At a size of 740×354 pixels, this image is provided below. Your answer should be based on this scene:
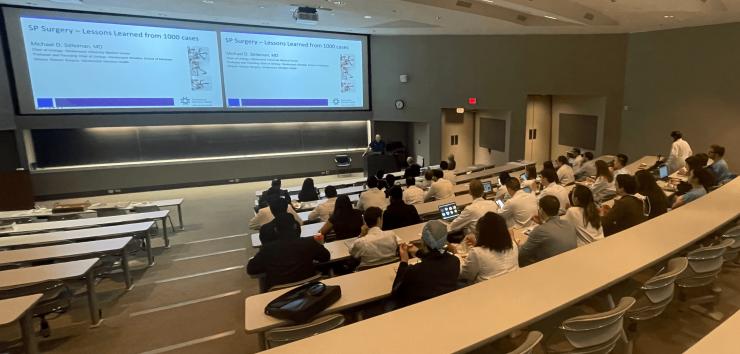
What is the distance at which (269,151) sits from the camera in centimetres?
1144

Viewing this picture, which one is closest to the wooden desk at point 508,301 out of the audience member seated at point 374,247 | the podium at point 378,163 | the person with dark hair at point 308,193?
the audience member seated at point 374,247

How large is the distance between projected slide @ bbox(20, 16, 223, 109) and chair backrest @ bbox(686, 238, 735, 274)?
10039 mm

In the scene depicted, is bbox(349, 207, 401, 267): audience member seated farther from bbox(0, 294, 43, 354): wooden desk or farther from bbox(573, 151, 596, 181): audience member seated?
bbox(573, 151, 596, 181): audience member seated

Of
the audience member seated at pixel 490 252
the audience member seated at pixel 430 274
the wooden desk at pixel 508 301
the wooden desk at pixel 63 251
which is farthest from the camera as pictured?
the wooden desk at pixel 63 251

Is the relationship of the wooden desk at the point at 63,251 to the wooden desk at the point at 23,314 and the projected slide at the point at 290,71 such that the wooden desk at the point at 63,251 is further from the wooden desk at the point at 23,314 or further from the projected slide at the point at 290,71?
the projected slide at the point at 290,71

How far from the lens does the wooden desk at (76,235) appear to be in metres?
4.44

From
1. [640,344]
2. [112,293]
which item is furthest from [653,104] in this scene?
[112,293]

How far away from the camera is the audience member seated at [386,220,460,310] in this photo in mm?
2525

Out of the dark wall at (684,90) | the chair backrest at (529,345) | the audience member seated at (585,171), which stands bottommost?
the audience member seated at (585,171)

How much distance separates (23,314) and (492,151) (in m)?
11.2

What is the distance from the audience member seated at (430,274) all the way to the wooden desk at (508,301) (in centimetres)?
23

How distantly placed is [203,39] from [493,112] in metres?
8.24

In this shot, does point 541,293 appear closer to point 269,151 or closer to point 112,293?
point 112,293

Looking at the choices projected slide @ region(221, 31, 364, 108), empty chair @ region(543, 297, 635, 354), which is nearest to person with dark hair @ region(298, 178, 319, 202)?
empty chair @ region(543, 297, 635, 354)
